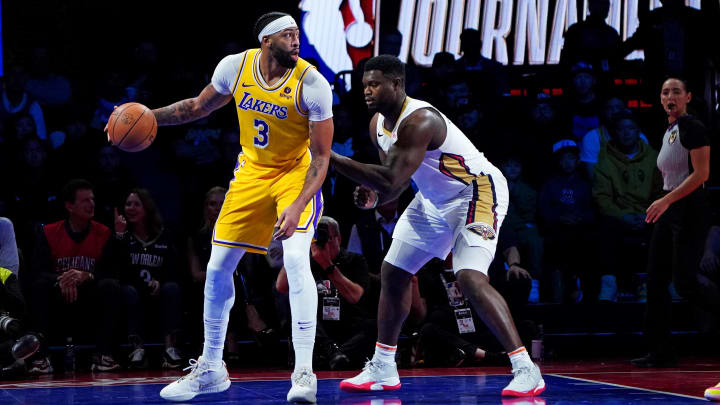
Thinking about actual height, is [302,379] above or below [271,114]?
below

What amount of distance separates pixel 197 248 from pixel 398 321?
10.0 ft

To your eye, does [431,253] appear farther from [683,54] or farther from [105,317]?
[683,54]

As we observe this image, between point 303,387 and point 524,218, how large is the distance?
181 inches

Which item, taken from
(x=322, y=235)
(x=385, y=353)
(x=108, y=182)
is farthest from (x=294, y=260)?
(x=108, y=182)

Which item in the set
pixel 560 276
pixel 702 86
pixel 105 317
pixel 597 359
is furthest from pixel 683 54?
pixel 105 317

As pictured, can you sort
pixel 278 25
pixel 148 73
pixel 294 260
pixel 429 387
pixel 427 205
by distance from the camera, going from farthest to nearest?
pixel 148 73 < pixel 429 387 < pixel 427 205 < pixel 278 25 < pixel 294 260

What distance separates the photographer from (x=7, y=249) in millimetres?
6844

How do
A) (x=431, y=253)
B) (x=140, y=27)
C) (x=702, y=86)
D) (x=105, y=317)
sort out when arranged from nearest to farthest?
(x=431, y=253), (x=105, y=317), (x=702, y=86), (x=140, y=27)

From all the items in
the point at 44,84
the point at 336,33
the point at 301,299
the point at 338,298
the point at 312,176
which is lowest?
the point at 338,298

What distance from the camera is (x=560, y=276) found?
26.7 feet

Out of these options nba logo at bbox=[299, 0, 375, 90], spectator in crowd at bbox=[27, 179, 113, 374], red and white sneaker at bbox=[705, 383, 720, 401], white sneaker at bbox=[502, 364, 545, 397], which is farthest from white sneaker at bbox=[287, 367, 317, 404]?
nba logo at bbox=[299, 0, 375, 90]

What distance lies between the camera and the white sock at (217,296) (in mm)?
4578

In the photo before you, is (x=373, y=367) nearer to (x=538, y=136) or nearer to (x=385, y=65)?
(x=385, y=65)

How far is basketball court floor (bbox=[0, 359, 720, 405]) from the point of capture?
14.7 feet
